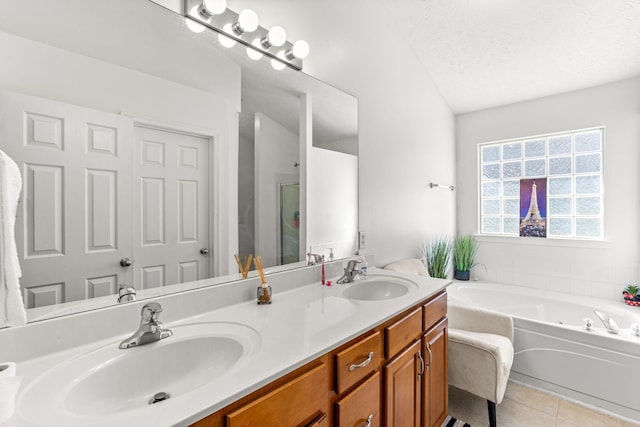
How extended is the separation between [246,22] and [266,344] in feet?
4.47

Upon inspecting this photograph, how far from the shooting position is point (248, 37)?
57.0 inches

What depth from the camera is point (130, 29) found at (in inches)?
42.6

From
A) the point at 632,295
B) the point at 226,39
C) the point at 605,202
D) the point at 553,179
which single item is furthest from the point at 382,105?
the point at 632,295

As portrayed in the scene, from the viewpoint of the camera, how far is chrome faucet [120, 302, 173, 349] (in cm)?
90

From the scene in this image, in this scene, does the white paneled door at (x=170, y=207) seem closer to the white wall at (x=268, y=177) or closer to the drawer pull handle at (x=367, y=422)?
the white wall at (x=268, y=177)

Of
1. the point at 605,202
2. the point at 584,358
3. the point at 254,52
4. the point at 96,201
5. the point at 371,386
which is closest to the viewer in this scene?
the point at 96,201

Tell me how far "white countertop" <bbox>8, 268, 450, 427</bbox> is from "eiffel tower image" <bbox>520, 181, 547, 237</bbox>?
2252 mm

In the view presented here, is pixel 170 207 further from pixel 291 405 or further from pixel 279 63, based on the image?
pixel 279 63

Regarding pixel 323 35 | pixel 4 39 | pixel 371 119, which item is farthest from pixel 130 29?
pixel 371 119

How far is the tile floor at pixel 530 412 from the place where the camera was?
6.13 ft

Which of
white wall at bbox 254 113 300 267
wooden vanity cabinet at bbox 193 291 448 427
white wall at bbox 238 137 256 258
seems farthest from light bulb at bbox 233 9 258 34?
wooden vanity cabinet at bbox 193 291 448 427

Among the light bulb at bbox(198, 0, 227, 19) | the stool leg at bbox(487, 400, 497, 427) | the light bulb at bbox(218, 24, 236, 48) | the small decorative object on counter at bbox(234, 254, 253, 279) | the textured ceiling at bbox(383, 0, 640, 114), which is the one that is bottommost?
the stool leg at bbox(487, 400, 497, 427)

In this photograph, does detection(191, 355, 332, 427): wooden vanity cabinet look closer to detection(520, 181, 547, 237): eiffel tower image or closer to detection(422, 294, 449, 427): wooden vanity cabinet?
detection(422, 294, 449, 427): wooden vanity cabinet

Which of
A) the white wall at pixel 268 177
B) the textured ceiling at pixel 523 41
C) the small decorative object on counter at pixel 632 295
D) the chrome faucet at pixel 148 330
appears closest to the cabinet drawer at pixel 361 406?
the chrome faucet at pixel 148 330
